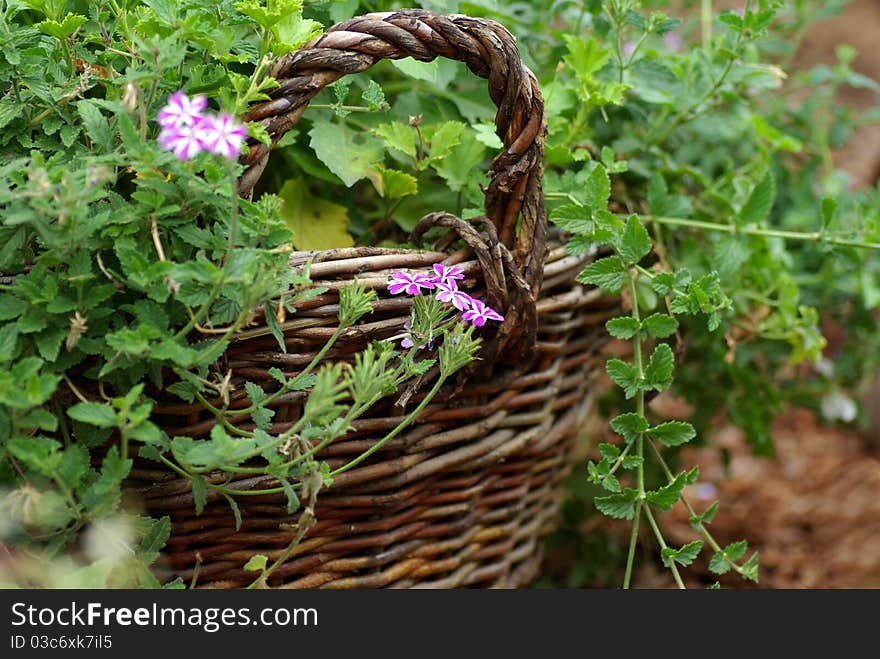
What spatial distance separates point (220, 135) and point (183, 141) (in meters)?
0.03

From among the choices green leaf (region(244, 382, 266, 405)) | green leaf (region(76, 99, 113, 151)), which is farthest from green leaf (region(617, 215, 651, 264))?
green leaf (region(76, 99, 113, 151))

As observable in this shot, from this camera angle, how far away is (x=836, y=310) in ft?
5.27

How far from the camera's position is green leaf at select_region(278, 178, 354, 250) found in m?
0.96

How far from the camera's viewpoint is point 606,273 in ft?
2.92

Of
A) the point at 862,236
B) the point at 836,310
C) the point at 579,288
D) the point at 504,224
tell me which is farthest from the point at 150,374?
the point at 836,310

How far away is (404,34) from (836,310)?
3.82 ft

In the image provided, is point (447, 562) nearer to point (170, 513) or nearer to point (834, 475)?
point (170, 513)

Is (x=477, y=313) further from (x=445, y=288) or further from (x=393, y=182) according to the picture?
(x=393, y=182)

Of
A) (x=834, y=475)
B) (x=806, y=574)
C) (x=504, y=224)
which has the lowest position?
(x=806, y=574)

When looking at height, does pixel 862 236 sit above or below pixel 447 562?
above

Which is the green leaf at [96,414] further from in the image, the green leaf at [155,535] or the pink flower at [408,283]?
the pink flower at [408,283]

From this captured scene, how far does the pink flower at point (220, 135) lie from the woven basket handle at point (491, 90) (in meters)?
0.12

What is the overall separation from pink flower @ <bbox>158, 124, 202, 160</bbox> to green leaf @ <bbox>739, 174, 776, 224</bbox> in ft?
2.38

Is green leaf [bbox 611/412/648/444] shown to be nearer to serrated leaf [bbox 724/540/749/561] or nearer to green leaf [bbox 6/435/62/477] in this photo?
serrated leaf [bbox 724/540/749/561]
